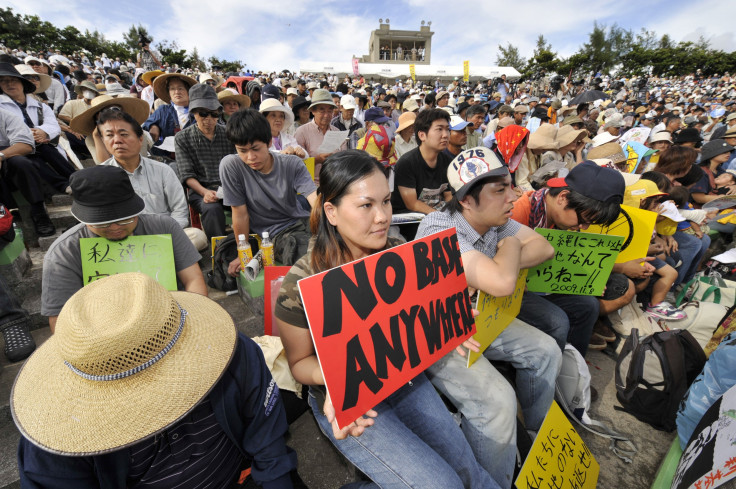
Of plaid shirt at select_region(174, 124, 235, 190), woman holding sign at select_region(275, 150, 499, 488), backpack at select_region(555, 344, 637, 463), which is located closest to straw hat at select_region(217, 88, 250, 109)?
plaid shirt at select_region(174, 124, 235, 190)

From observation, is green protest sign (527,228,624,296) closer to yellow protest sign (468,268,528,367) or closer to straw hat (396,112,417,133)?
yellow protest sign (468,268,528,367)

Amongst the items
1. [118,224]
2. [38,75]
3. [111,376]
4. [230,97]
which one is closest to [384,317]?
[111,376]

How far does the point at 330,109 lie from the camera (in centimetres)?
530

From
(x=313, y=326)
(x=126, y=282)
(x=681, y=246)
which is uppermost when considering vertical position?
(x=126, y=282)

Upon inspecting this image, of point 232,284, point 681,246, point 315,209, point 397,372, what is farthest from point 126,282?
point 681,246

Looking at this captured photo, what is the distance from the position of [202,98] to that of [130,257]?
2.70 m

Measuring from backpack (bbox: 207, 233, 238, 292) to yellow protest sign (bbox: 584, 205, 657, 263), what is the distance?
3467 mm

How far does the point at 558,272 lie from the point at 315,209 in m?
1.99

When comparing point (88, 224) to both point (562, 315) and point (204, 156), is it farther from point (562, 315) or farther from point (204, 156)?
point (562, 315)

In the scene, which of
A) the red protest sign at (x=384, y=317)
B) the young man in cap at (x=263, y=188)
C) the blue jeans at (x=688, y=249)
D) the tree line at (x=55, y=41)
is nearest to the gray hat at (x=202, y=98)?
the young man in cap at (x=263, y=188)

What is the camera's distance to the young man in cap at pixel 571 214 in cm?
236

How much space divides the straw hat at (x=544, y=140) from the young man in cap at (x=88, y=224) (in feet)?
16.3

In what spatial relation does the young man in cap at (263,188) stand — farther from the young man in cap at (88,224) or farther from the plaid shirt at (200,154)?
the young man in cap at (88,224)

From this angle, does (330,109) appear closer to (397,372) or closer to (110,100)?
(110,100)
